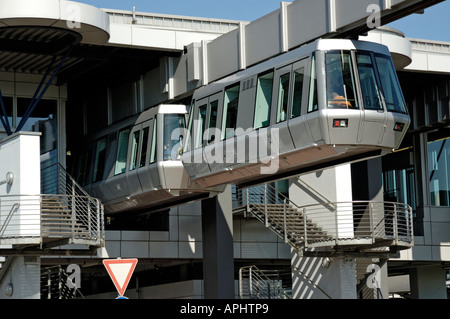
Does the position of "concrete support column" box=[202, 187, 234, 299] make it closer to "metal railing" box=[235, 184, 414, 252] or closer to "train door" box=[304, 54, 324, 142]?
"metal railing" box=[235, 184, 414, 252]

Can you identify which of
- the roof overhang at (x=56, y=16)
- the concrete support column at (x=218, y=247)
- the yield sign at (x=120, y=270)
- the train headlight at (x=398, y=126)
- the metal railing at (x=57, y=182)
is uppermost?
the roof overhang at (x=56, y=16)

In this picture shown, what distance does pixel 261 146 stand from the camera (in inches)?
867

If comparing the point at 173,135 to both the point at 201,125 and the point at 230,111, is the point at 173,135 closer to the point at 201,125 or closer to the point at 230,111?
the point at 201,125

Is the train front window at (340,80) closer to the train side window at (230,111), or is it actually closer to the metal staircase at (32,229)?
the train side window at (230,111)

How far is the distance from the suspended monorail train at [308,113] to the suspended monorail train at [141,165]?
2.67m

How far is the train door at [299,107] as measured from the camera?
2058 centimetres

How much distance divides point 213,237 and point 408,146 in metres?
13.2

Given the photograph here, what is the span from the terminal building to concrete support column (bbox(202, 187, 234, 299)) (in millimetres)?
55

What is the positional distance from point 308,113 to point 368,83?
1.50m

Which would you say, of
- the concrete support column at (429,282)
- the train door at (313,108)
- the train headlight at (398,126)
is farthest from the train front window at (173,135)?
the concrete support column at (429,282)

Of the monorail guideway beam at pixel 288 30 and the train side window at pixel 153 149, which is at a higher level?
the monorail guideway beam at pixel 288 30

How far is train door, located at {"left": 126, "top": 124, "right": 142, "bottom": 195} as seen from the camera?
2778 centimetres

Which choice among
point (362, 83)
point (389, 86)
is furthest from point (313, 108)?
point (389, 86)

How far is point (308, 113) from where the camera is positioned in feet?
66.8
